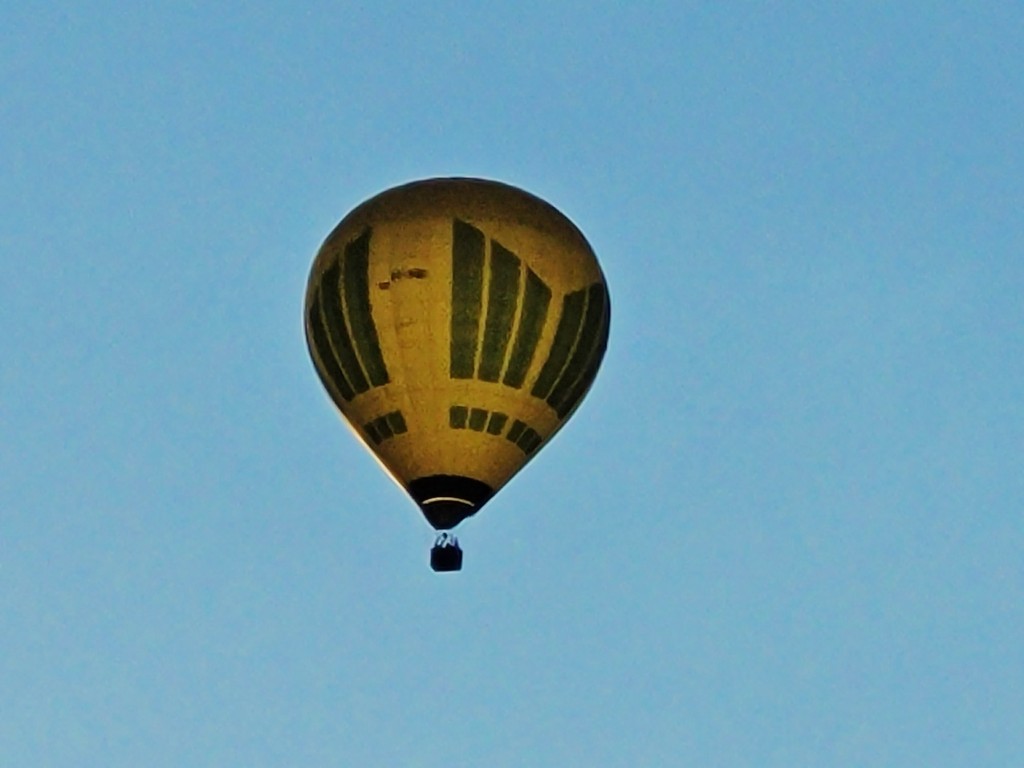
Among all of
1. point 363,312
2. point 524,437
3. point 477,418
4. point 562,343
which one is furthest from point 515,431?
point 363,312

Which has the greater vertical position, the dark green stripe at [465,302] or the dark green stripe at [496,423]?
the dark green stripe at [465,302]

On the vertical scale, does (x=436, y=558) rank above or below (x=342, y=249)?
below

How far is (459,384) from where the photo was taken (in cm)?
4438

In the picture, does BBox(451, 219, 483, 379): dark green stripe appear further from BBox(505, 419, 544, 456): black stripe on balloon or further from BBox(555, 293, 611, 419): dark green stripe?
BBox(555, 293, 611, 419): dark green stripe

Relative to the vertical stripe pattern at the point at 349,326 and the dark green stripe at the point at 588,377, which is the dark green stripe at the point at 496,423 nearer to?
the dark green stripe at the point at 588,377

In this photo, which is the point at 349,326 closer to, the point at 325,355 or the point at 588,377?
the point at 325,355

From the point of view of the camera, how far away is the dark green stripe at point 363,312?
44.6 metres

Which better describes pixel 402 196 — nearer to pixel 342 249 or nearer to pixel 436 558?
pixel 342 249

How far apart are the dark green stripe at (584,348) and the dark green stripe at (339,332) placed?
1915 mm

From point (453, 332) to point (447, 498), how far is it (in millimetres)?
1631

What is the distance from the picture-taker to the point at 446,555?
4466 centimetres

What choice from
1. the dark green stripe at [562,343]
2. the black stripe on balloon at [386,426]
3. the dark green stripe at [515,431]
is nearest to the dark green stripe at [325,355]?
the black stripe on balloon at [386,426]

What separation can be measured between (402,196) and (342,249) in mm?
799

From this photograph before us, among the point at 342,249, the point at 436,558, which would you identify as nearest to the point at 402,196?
the point at 342,249
